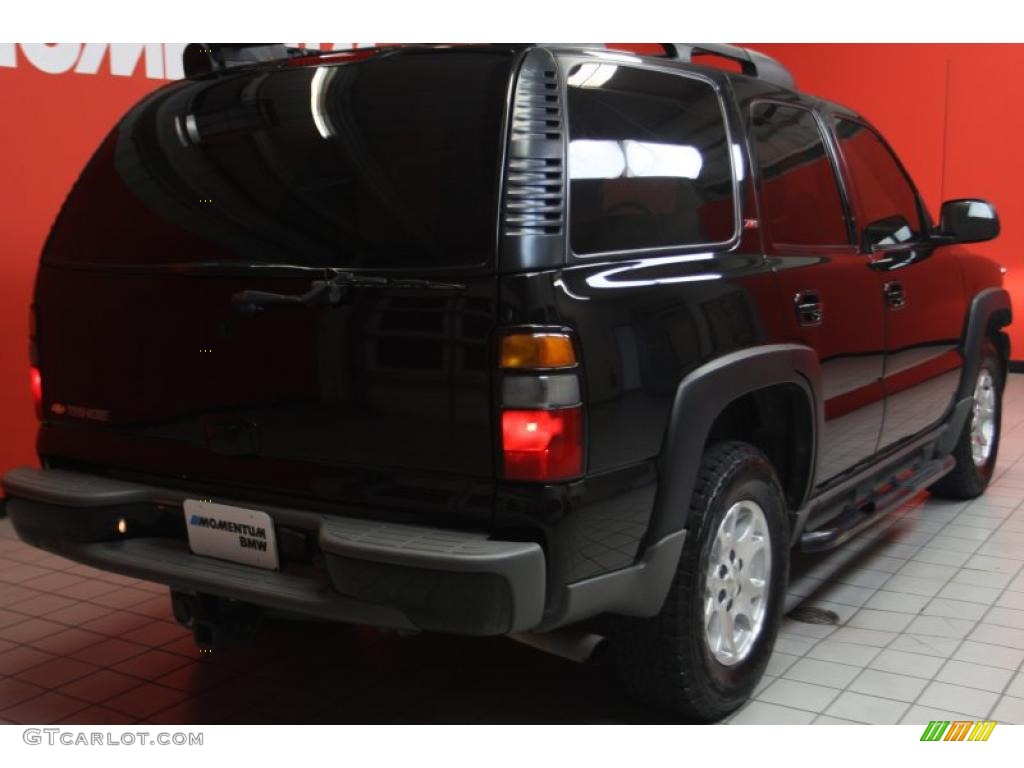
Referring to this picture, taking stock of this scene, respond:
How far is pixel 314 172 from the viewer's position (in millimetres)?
2496

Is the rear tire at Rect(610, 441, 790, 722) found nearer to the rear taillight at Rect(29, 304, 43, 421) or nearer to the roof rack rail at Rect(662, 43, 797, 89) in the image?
the roof rack rail at Rect(662, 43, 797, 89)

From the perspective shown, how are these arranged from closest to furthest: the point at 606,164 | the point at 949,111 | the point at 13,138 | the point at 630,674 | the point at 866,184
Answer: the point at 606,164, the point at 630,674, the point at 866,184, the point at 13,138, the point at 949,111

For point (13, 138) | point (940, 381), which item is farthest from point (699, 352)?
point (13, 138)

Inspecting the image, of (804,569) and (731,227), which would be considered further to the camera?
(804,569)

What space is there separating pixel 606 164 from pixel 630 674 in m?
1.24

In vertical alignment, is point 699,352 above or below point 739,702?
above

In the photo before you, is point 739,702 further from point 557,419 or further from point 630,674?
point 557,419

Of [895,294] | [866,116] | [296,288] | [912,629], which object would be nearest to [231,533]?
[296,288]

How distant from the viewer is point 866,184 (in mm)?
3912

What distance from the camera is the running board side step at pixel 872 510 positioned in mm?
3383

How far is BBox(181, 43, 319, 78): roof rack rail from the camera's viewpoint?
303 centimetres

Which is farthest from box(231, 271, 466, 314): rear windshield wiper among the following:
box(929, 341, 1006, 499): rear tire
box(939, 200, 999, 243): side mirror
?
box(929, 341, 1006, 499): rear tire

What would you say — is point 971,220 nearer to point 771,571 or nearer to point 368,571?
point 771,571
